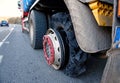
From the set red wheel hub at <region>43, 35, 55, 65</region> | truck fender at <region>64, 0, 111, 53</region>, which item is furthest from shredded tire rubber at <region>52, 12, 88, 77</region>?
truck fender at <region>64, 0, 111, 53</region>

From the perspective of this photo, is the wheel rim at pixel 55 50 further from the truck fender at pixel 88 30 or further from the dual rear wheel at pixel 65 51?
the truck fender at pixel 88 30

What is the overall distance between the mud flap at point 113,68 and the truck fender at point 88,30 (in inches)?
26.7

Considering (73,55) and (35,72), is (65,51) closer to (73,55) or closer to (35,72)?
(73,55)

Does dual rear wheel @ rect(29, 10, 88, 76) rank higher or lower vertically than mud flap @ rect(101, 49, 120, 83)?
lower

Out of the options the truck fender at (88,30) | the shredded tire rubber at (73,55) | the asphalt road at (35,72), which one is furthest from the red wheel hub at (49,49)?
the truck fender at (88,30)

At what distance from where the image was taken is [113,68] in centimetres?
160

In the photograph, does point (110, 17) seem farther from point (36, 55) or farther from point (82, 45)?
point (36, 55)

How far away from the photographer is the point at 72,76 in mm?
3293

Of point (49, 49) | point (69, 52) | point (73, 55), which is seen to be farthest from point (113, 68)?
point (49, 49)

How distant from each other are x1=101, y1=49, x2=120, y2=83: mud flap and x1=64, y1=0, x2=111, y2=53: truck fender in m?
0.68

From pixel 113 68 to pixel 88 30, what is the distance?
78cm

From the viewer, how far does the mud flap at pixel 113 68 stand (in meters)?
1.57

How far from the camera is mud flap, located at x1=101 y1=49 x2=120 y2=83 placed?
5.17ft

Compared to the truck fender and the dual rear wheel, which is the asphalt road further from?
the truck fender
